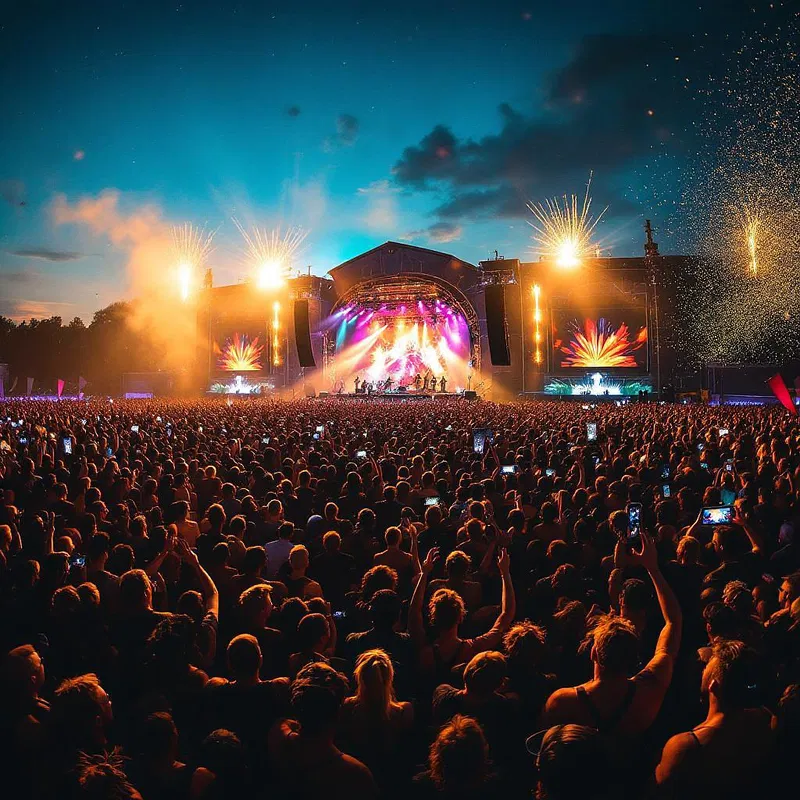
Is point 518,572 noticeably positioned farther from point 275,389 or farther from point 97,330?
point 97,330

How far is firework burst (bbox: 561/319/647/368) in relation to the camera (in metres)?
44.1

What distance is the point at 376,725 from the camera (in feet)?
10.1

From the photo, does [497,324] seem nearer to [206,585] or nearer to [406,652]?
[206,585]

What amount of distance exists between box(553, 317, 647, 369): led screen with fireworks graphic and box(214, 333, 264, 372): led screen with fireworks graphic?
25.5 m

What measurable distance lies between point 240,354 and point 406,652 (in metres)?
52.6

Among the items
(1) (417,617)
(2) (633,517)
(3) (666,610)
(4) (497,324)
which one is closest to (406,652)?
(1) (417,617)

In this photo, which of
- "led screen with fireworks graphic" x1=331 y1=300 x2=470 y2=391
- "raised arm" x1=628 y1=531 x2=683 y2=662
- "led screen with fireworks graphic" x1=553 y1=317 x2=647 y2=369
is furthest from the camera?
"led screen with fireworks graphic" x1=331 y1=300 x2=470 y2=391

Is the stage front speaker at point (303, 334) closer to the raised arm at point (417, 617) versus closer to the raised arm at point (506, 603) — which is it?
the raised arm at point (506, 603)

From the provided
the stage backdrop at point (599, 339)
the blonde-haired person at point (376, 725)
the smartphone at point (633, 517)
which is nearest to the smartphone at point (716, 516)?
the smartphone at point (633, 517)

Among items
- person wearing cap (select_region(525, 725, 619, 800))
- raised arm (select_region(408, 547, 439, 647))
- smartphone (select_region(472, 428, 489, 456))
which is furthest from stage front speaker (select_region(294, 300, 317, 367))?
person wearing cap (select_region(525, 725, 619, 800))

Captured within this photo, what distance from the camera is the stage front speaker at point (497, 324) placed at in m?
42.7

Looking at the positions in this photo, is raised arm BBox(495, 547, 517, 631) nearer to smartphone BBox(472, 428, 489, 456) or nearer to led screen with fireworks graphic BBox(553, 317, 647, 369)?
smartphone BBox(472, 428, 489, 456)

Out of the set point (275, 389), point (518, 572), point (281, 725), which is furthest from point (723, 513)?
point (275, 389)

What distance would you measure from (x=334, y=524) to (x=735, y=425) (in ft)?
43.2
